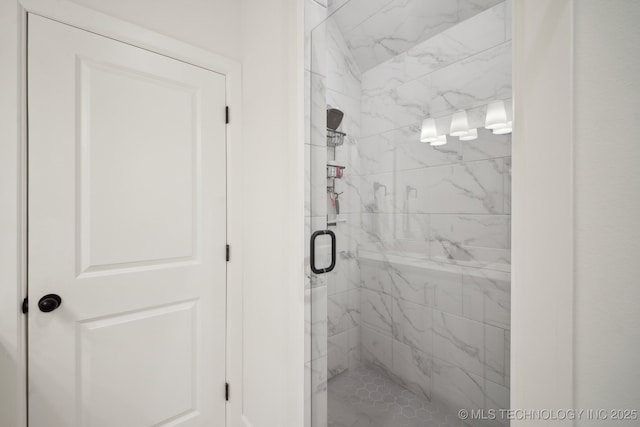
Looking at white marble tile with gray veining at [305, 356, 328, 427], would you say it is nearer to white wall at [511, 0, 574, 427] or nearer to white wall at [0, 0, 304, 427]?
white wall at [0, 0, 304, 427]

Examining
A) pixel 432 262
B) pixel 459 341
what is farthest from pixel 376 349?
pixel 432 262

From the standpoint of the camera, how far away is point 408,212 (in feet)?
3.09

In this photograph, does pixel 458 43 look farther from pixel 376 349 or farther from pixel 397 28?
pixel 376 349

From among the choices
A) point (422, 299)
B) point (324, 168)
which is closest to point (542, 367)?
point (422, 299)

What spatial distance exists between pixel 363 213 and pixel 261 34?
3.63ft

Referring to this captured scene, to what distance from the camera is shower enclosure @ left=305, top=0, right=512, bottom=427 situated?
734 millimetres

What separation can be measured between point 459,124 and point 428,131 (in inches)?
3.9

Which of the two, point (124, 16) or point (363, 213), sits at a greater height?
point (124, 16)

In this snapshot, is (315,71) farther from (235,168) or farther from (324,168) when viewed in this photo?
(235,168)

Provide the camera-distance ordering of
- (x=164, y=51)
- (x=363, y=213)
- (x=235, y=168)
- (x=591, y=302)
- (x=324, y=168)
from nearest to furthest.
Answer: (x=591, y=302)
(x=363, y=213)
(x=324, y=168)
(x=164, y=51)
(x=235, y=168)

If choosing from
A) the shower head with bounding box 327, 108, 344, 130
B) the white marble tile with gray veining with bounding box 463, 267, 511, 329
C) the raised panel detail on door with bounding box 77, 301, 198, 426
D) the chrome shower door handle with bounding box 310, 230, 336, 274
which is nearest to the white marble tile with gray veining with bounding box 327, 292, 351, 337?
the chrome shower door handle with bounding box 310, 230, 336, 274

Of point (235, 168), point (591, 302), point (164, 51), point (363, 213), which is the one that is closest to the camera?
point (591, 302)

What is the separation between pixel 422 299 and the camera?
Answer: 3.08 ft

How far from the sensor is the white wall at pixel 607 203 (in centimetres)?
46
